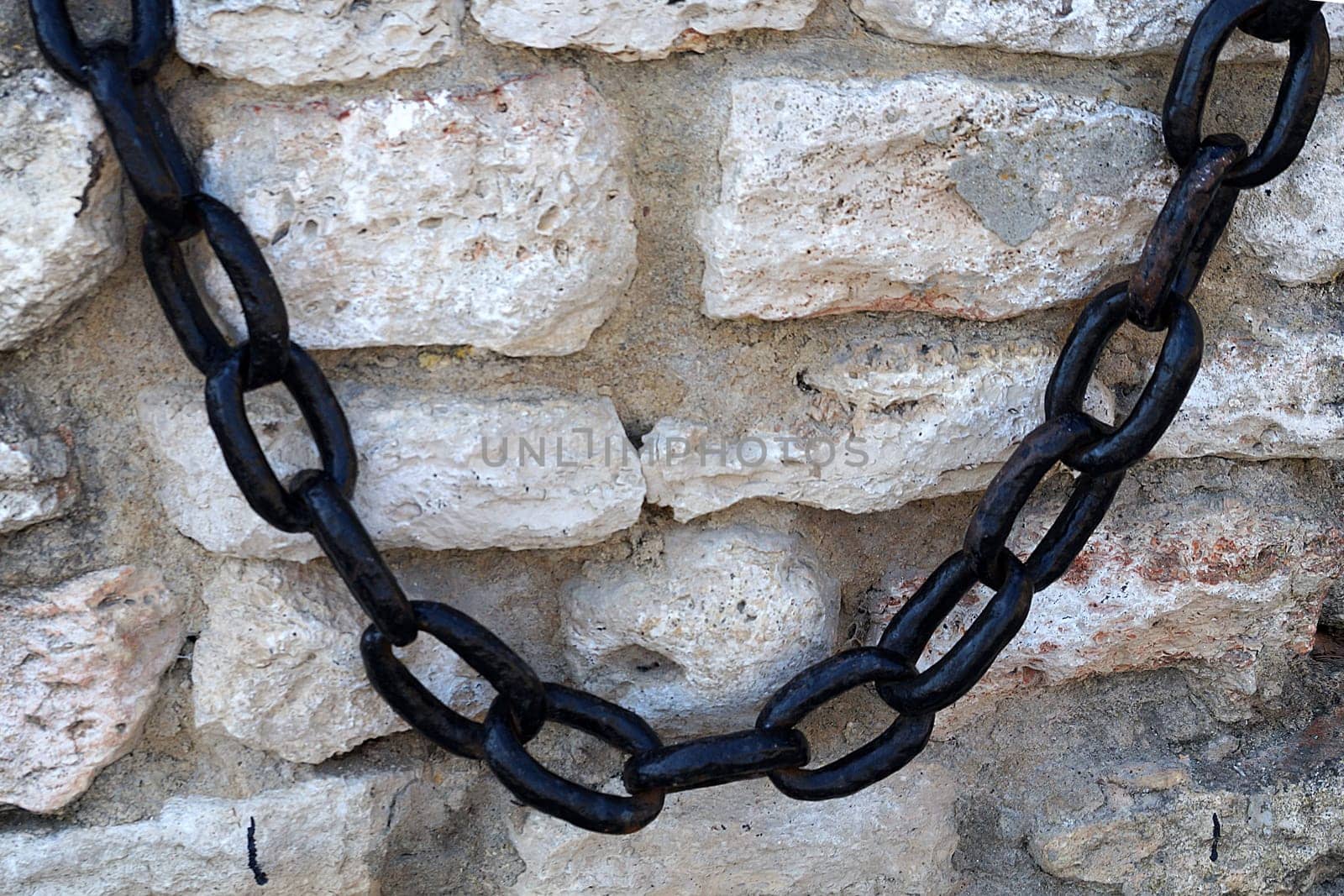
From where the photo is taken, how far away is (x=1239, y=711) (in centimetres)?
112

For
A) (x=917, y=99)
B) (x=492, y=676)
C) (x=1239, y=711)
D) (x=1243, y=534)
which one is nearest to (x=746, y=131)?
(x=917, y=99)

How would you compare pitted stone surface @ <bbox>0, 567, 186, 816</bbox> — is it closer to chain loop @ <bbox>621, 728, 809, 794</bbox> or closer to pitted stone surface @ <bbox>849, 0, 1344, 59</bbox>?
chain loop @ <bbox>621, 728, 809, 794</bbox>

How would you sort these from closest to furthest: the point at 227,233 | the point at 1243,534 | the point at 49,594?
the point at 227,233 < the point at 49,594 < the point at 1243,534

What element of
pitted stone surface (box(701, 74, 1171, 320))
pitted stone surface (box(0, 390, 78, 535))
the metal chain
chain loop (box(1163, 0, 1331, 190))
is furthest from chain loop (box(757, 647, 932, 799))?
pitted stone surface (box(0, 390, 78, 535))

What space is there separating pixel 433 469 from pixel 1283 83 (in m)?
0.68

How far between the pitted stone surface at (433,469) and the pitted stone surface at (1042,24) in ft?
1.20

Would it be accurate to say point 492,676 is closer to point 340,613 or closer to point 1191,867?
point 340,613

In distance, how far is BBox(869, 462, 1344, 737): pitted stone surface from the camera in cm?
105

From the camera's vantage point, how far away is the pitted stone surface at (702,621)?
971 millimetres

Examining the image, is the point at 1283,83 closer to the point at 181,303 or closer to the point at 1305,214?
the point at 1305,214

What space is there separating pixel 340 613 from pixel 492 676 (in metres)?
0.18

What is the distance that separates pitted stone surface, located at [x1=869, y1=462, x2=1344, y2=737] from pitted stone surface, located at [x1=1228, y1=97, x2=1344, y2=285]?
19 centimetres

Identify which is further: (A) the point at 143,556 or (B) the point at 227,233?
(A) the point at 143,556

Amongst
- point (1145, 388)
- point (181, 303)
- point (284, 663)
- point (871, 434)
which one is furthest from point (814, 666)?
point (181, 303)
